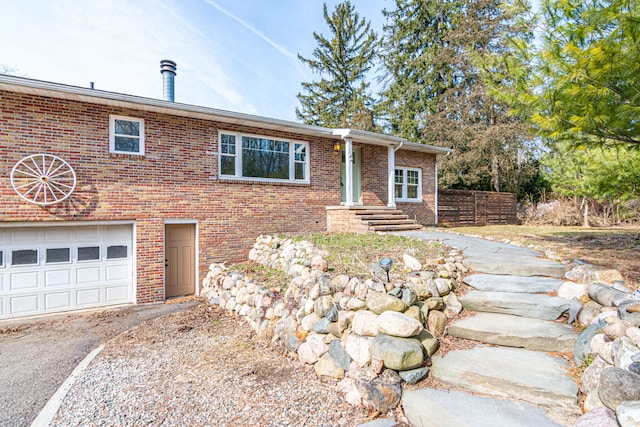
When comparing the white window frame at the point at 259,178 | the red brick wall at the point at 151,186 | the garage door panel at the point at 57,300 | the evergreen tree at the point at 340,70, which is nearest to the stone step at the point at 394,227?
the red brick wall at the point at 151,186

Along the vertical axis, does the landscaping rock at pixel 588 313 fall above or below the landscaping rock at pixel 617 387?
above

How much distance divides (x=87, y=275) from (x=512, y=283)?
26.1 ft

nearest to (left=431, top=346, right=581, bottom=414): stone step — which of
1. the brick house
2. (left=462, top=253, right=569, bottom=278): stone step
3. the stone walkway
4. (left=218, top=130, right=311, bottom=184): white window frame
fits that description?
the stone walkway

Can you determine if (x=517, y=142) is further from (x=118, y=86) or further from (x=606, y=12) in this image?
(x=118, y=86)

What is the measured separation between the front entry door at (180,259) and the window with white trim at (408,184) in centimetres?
731

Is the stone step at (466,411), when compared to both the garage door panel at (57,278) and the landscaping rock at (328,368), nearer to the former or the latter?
the landscaping rock at (328,368)

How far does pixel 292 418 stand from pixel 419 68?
67.4 feet

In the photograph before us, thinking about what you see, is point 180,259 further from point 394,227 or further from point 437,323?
point 437,323

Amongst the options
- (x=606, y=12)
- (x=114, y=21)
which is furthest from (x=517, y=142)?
(x=114, y=21)

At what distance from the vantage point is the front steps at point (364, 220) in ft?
29.4

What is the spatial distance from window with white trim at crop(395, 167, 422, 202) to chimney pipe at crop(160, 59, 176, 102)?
7.72m

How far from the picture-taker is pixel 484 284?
14.3 feet

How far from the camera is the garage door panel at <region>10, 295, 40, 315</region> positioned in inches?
252

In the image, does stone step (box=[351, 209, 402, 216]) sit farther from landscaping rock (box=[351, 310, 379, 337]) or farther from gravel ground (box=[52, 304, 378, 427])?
landscaping rock (box=[351, 310, 379, 337])
